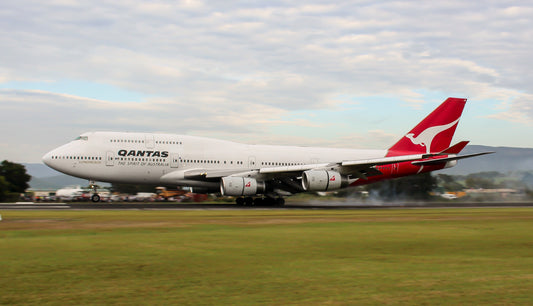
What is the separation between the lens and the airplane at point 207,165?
33.0 metres

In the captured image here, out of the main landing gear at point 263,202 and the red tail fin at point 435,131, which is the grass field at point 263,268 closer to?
the main landing gear at point 263,202

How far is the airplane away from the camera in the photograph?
3303 centimetres

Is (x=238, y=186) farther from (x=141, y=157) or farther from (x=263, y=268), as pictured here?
(x=263, y=268)

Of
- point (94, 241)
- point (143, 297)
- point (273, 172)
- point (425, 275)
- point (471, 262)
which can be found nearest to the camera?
point (143, 297)

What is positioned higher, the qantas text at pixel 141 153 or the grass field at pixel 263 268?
the qantas text at pixel 141 153

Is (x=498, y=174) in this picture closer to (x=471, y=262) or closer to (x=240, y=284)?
(x=471, y=262)

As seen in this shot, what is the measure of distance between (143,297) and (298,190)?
95.3ft

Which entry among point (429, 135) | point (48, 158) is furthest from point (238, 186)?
point (429, 135)

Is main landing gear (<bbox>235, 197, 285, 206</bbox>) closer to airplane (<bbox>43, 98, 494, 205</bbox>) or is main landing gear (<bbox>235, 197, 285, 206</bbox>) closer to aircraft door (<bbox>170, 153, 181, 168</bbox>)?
airplane (<bbox>43, 98, 494, 205</bbox>)

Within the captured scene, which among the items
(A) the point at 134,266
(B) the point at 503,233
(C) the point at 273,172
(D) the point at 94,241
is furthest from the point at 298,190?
(A) the point at 134,266

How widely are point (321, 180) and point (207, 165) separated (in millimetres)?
8301

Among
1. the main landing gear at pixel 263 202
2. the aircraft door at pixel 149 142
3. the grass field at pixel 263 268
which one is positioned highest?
the aircraft door at pixel 149 142

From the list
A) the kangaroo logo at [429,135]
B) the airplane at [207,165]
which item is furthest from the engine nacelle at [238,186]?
the kangaroo logo at [429,135]

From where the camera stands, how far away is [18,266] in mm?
8070
